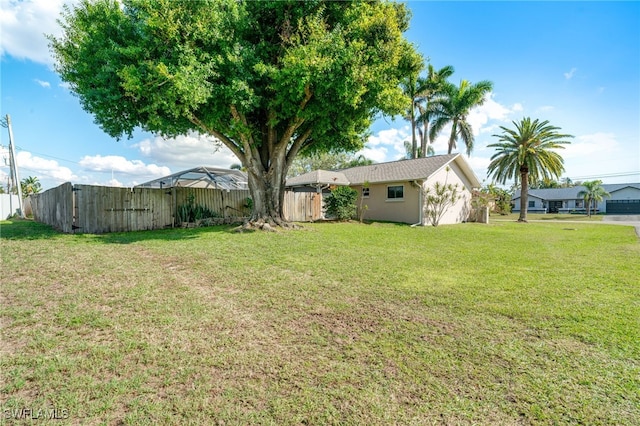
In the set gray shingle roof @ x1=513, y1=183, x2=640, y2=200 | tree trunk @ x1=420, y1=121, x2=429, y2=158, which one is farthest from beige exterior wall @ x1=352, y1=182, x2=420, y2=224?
gray shingle roof @ x1=513, y1=183, x2=640, y2=200

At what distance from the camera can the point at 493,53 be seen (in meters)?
11.8

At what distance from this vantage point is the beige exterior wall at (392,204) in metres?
17.3

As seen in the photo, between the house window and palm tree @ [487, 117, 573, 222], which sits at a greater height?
palm tree @ [487, 117, 573, 222]

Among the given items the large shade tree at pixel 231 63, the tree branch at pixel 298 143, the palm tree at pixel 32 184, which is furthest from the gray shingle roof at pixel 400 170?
the palm tree at pixel 32 184

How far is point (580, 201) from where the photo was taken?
156 feet

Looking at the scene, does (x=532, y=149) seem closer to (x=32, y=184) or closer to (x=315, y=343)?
(x=315, y=343)

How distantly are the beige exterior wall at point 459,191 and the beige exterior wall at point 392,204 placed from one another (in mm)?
818

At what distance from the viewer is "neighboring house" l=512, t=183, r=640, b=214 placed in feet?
150

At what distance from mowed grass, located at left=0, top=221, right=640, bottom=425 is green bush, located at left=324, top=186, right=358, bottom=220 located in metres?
10.4

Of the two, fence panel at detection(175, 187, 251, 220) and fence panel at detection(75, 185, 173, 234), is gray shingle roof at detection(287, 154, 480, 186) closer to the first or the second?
fence panel at detection(175, 187, 251, 220)

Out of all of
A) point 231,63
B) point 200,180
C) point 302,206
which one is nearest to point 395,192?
point 302,206

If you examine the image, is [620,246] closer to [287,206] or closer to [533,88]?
[533,88]

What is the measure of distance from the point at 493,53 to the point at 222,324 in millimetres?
13927

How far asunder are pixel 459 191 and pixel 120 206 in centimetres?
1902
